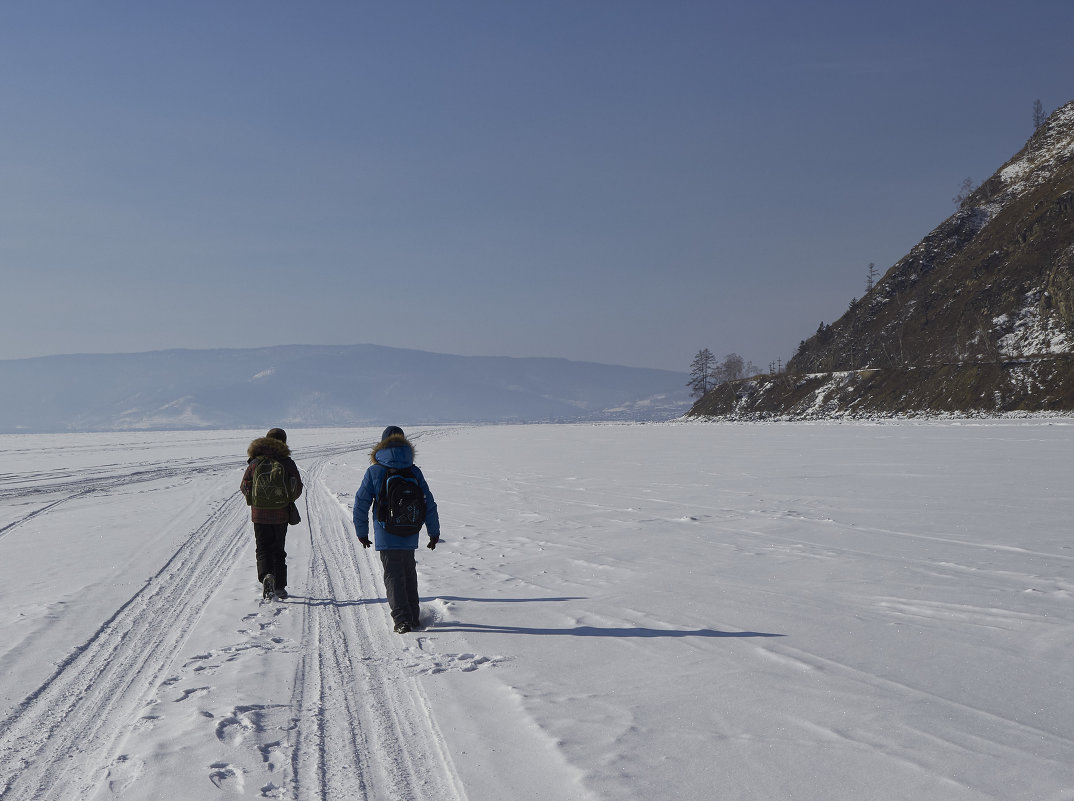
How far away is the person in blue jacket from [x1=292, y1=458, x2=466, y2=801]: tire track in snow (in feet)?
0.88

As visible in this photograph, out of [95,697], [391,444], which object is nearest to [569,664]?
[391,444]

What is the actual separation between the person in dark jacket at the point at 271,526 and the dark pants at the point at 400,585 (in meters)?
1.94

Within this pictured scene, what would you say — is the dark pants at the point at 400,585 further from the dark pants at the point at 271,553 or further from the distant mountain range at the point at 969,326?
the distant mountain range at the point at 969,326

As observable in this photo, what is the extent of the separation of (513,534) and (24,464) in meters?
33.1

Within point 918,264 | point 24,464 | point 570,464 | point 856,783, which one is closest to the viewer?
point 856,783

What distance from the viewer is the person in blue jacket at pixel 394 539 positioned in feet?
21.5

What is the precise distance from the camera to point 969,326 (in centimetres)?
8325

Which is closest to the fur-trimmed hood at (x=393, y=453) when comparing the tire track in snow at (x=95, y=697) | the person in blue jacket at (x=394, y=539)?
the person in blue jacket at (x=394, y=539)

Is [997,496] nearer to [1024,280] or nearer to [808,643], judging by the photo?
[808,643]

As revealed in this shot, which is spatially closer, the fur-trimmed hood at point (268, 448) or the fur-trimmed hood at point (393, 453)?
the fur-trimmed hood at point (393, 453)

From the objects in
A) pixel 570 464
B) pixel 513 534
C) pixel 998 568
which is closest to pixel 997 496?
pixel 998 568

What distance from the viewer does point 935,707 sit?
4.45 m

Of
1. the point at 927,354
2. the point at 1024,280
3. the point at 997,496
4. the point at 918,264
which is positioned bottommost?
the point at 997,496

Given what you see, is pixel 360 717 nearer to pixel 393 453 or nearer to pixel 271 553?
pixel 393 453
